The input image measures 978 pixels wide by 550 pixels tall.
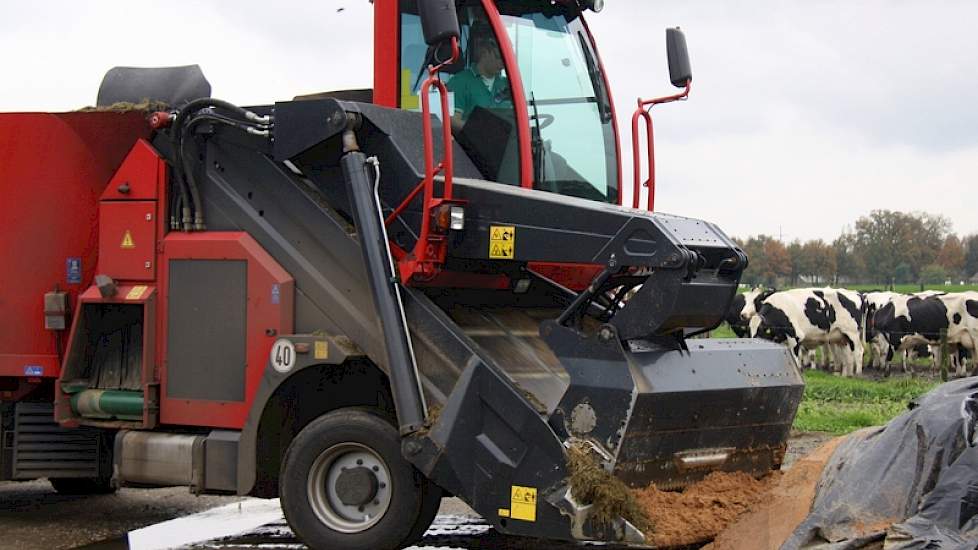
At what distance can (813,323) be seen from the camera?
2922cm

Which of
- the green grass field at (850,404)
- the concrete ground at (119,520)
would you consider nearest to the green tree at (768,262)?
the green grass field at (850,404)

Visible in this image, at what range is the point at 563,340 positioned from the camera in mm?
6797

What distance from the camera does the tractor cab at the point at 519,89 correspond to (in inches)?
318

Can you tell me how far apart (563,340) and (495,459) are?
0.76 meters

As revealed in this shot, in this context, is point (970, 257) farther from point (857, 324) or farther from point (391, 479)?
point (391, 479)

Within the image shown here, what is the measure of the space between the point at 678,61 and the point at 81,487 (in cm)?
625

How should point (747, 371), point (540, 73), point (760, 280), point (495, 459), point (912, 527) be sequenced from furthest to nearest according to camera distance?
1. point (760, 280)
2. point (540, 73)
3. point (747, 371)
4. point (495, 459)
5. point (912, 527)

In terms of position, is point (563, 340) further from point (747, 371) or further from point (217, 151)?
point (217, 151)

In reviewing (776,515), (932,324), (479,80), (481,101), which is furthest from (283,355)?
(932,324)

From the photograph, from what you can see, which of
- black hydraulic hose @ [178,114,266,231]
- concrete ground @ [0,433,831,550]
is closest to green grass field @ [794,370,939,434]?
concrete ground @ [0,433,831,550]

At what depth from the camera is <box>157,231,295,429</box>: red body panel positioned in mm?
7906

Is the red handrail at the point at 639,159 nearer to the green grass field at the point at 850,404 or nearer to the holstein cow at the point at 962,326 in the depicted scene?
the green grass field at the point at 850,404

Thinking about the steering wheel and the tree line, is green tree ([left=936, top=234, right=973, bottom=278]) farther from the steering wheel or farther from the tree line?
the steering wheel

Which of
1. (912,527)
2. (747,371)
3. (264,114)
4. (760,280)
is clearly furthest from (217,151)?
→ (760,280)
